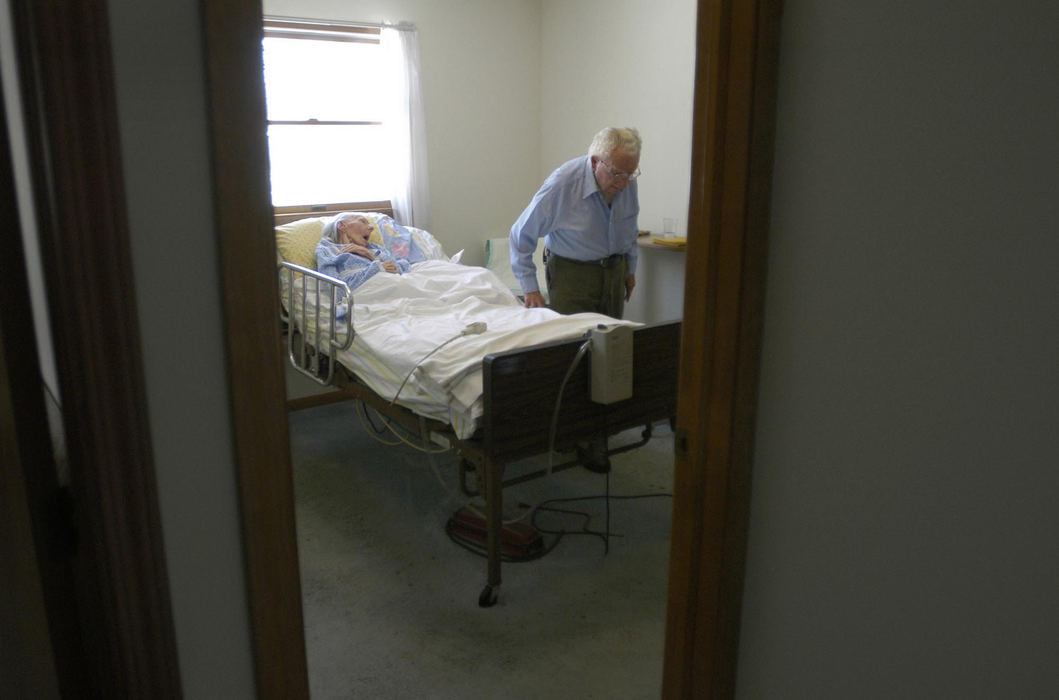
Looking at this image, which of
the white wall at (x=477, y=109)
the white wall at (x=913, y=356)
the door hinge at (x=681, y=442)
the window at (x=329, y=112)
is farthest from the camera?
the white wall at (x=477, y=109)

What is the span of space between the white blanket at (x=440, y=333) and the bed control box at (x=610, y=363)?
17 cm

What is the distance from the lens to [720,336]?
0.96 meters

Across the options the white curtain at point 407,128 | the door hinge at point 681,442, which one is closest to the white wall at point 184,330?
the door hinge at point 681,442

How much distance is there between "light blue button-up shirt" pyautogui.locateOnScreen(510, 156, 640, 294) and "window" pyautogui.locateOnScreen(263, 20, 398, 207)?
136 cm

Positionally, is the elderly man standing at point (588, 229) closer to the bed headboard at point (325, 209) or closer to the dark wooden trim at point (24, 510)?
the bed headboard at point (325, 209)

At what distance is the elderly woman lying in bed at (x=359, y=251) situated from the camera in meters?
3.83

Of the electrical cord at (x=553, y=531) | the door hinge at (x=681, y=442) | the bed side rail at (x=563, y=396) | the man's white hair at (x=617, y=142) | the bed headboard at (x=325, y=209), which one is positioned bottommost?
→ the electrical cord at (x=553, y=531)

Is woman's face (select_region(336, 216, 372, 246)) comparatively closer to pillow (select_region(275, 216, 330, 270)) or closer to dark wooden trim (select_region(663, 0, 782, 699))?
pillow (select_region(275, 216, 330, 270))

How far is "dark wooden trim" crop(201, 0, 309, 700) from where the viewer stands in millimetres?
876

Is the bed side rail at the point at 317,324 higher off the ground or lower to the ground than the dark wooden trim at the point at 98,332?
lower

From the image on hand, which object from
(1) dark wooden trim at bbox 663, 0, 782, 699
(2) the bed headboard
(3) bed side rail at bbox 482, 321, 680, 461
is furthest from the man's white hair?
(1) dark wooden trim at bbox 663, 0, 782, 699

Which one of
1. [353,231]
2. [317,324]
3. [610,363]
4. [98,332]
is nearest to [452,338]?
[610,363]

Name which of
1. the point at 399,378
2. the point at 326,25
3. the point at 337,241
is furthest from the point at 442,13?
the point at 399,378

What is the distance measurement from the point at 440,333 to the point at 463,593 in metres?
0.90
